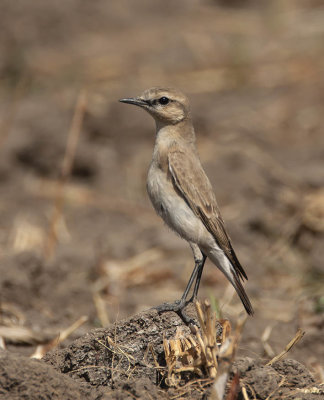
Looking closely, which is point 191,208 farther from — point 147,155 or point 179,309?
point 147,155

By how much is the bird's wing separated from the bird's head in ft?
1.88

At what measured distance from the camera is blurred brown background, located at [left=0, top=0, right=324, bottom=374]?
7.73 metres

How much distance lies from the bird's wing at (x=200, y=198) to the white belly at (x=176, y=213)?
1.8 inches

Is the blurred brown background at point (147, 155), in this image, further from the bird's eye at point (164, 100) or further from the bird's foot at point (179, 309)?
the bird's eye at point (164, 100)

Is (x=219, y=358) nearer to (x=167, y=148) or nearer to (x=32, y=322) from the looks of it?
(x=167, y=148)

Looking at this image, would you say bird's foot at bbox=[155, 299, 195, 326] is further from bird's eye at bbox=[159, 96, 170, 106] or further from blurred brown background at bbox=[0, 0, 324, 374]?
bird's eye at bbox=[159, 96, 170, 106]

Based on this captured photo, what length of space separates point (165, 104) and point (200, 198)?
1018mm

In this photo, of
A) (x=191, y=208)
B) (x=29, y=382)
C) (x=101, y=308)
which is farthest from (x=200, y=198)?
(x=29, y=382)

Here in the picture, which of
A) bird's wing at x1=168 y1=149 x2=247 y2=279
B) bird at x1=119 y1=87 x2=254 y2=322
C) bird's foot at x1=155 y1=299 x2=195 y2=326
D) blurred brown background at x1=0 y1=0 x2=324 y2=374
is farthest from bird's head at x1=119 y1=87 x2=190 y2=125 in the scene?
bird's foot at x1=155 y1=299 x2=195 y2=326

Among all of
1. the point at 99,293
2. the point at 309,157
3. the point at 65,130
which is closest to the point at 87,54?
Answer: the point at 65,130

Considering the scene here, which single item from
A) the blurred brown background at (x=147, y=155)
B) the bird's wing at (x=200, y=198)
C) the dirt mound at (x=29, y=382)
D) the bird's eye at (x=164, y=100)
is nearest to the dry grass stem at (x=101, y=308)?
the blurred brown background at (x=147, y=155)

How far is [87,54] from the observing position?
49.1 ft

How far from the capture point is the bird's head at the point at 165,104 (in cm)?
659

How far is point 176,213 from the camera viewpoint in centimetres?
603
